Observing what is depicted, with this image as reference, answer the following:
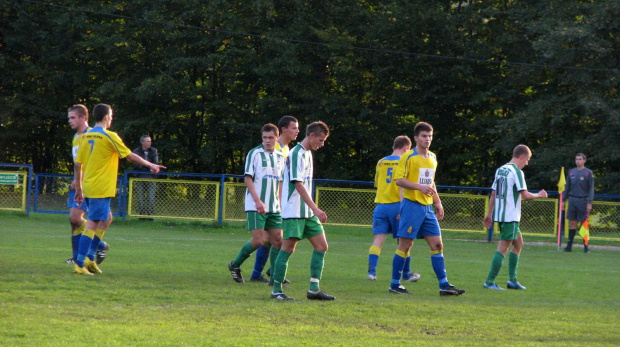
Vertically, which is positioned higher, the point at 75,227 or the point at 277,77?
the point at 277,77

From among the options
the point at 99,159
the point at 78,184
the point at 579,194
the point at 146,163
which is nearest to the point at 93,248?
the point at 78,184

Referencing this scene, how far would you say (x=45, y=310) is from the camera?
7.18 metres

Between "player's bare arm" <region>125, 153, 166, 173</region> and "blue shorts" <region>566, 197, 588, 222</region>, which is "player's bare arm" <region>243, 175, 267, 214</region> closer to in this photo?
"player's bare arm" <region>125, 153, 166, 173</region>

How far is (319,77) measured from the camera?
123 ft

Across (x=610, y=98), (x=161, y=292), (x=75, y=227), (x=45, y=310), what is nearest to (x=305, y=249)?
(x=75, y=227)

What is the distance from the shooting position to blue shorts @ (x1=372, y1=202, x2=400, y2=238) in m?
11.7

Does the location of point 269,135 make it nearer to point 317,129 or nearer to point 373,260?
point 317,129

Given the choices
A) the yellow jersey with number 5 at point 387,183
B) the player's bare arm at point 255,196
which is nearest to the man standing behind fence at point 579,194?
the yellow jersey with number 5 at point 387,183

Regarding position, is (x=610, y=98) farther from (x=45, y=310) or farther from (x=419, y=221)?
(x=45, y=310)

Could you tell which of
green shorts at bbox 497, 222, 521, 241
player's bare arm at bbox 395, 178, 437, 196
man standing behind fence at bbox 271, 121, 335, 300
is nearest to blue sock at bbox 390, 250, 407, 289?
player's bare arm at bbox 395, 178, 437, 196

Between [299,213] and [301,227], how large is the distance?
143mm

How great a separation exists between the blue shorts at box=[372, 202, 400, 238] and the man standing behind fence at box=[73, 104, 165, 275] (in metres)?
3.64

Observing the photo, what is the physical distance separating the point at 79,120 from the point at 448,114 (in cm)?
2781

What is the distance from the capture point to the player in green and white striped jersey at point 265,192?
32.3 ft
